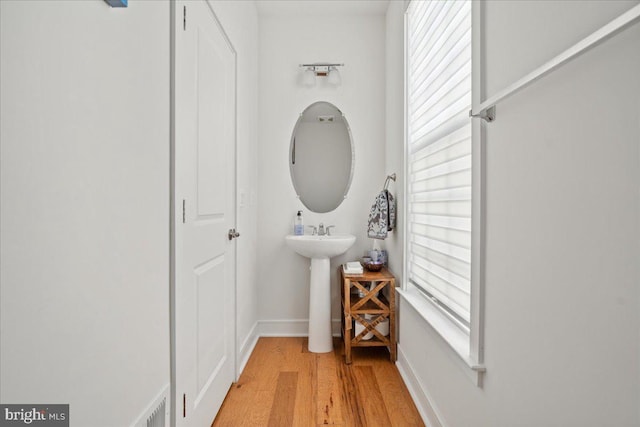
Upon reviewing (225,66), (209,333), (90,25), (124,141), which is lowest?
(209,333)

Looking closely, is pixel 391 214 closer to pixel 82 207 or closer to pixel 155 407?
pixel 155 407

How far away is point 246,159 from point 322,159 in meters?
0.76

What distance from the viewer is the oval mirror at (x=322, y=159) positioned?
303cm

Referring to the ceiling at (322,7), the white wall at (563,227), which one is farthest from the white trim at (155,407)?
the ceiling at (322,7)

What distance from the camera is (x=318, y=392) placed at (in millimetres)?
2057

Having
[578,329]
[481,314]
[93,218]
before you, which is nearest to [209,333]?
[93,218]

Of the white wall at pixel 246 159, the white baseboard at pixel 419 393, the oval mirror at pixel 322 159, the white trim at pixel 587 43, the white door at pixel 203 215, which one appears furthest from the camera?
the oval mirror at pixel 322 159

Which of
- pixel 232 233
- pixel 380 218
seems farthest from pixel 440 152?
pixel 232 233

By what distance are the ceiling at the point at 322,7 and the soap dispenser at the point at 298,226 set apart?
162 centimetres

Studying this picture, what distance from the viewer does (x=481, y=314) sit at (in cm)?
116

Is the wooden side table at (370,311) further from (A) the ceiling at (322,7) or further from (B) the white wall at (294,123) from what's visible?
(A) the ceiling at (322,7)

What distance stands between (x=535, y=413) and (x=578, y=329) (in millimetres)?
284

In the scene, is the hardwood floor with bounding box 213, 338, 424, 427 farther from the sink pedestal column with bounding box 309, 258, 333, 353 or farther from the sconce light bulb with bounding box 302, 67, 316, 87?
the sconce light bulb with bounding box 302, 67, 316, 87

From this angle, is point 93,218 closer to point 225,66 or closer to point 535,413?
point 535,413
